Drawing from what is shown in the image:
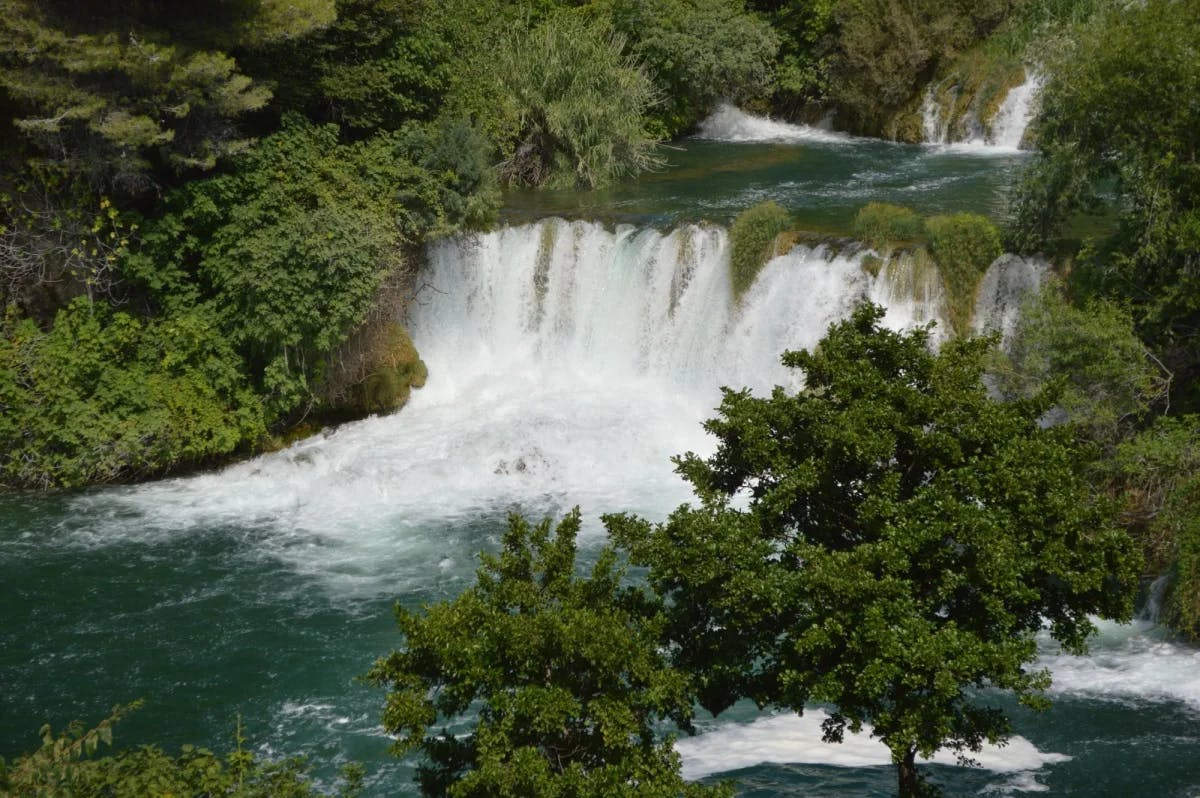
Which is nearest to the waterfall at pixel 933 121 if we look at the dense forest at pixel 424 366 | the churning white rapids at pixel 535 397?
the dense forest at pixel 424 366

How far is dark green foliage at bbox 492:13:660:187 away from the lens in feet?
84.1

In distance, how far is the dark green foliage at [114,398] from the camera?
55.7ft

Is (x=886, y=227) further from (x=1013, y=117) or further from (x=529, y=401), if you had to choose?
→ (x=1013, y=117)

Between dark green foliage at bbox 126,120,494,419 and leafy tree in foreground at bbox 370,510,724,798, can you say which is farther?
dark green foliage at bbox 126,120,494,419

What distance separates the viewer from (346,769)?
8398mm

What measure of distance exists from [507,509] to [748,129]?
18.0m

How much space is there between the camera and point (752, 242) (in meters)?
19.3

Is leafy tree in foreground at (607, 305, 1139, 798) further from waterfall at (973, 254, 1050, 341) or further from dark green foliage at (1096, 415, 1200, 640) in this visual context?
waterfall at (973, 254, 1050, 341)

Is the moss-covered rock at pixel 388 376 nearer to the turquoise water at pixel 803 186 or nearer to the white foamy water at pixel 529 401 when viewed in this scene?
the white foamy water at pixel 529 401

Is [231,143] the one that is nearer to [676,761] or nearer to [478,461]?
[478,461]

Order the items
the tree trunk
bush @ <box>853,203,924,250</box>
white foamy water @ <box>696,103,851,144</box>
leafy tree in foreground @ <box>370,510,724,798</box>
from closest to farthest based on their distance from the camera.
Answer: leafy tree in foreground @ <box>370,510,724,798</box> < the tree trunk < bush @ <box>853,203,924,250</box> < white foamy water @ <box>696,103,851,144</box>

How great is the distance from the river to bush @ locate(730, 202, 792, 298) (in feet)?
0.79

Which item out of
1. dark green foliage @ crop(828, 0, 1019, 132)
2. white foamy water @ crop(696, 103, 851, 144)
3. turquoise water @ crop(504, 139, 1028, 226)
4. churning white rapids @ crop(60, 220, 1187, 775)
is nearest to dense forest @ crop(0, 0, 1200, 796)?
churning white rapids @ crop(60, 220, 1187, 775)

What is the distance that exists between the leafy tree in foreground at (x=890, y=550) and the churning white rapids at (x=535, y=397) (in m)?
4.95
